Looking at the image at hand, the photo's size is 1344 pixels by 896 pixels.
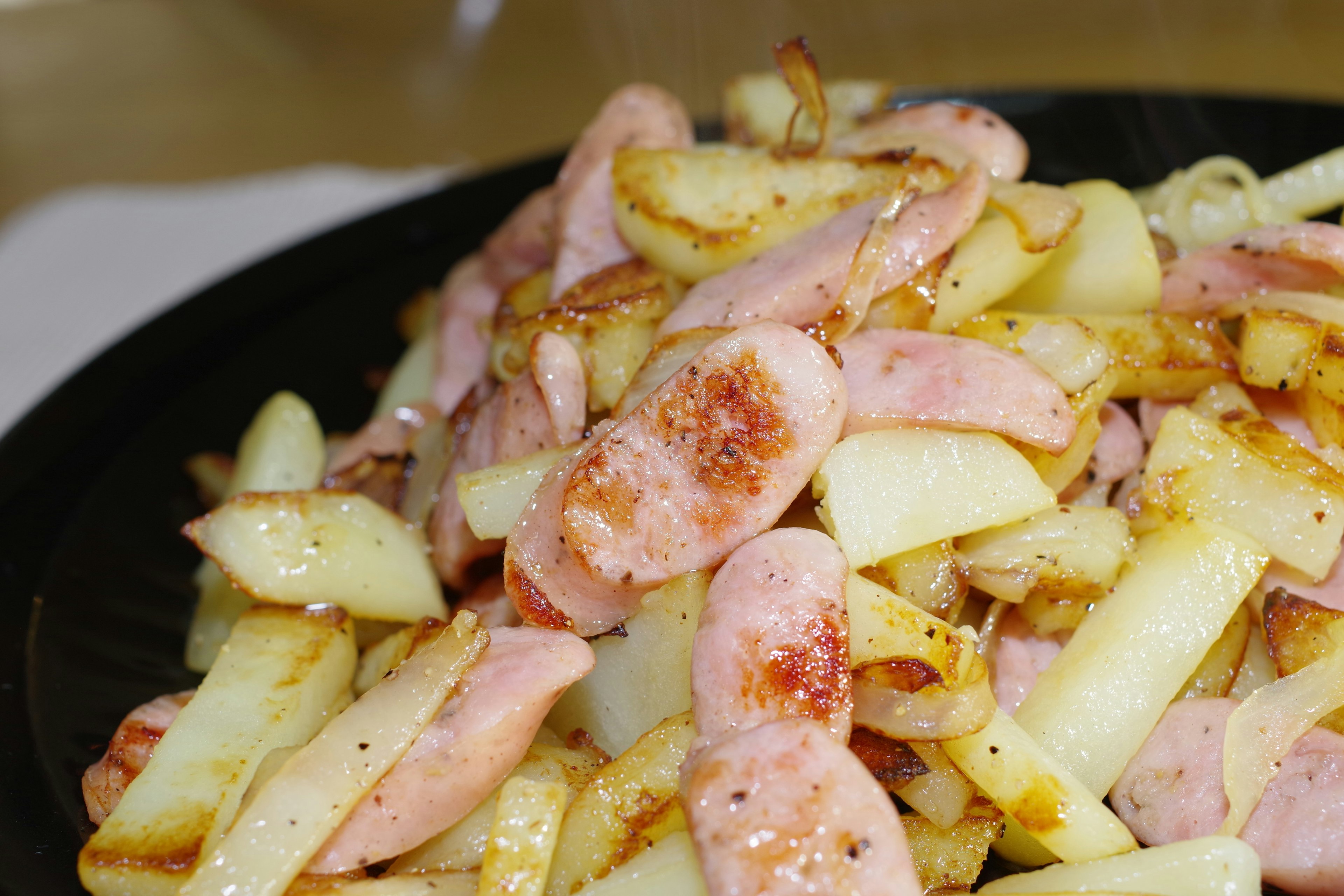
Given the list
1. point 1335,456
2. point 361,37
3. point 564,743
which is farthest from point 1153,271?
point 361,37

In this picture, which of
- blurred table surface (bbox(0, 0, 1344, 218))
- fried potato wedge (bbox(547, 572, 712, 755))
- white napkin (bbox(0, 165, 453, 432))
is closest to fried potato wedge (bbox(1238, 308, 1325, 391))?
fried potato wedge (bbox(547, 572, 712, 755))

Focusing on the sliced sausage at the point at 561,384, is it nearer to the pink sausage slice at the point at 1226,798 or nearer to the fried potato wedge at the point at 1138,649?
the fried potato wedge at the point at 1138,649

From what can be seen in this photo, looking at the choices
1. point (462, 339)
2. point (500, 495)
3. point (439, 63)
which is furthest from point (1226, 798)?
point (439, 63)

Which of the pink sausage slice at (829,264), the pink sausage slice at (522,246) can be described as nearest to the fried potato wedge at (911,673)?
the pink sausage slice at (829,264)

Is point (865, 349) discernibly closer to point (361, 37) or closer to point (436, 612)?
point (436, 612)

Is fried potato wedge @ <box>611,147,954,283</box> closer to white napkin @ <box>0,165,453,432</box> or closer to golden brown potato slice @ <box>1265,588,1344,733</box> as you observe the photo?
golden brown potato slice @ <box>1265,588,1344,733</box>

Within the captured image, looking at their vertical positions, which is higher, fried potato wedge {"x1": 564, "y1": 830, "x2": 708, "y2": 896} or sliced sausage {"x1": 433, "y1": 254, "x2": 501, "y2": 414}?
sliced sausage {"x1": 433, "y1": 254, "x2": 501, "y2": 414}
